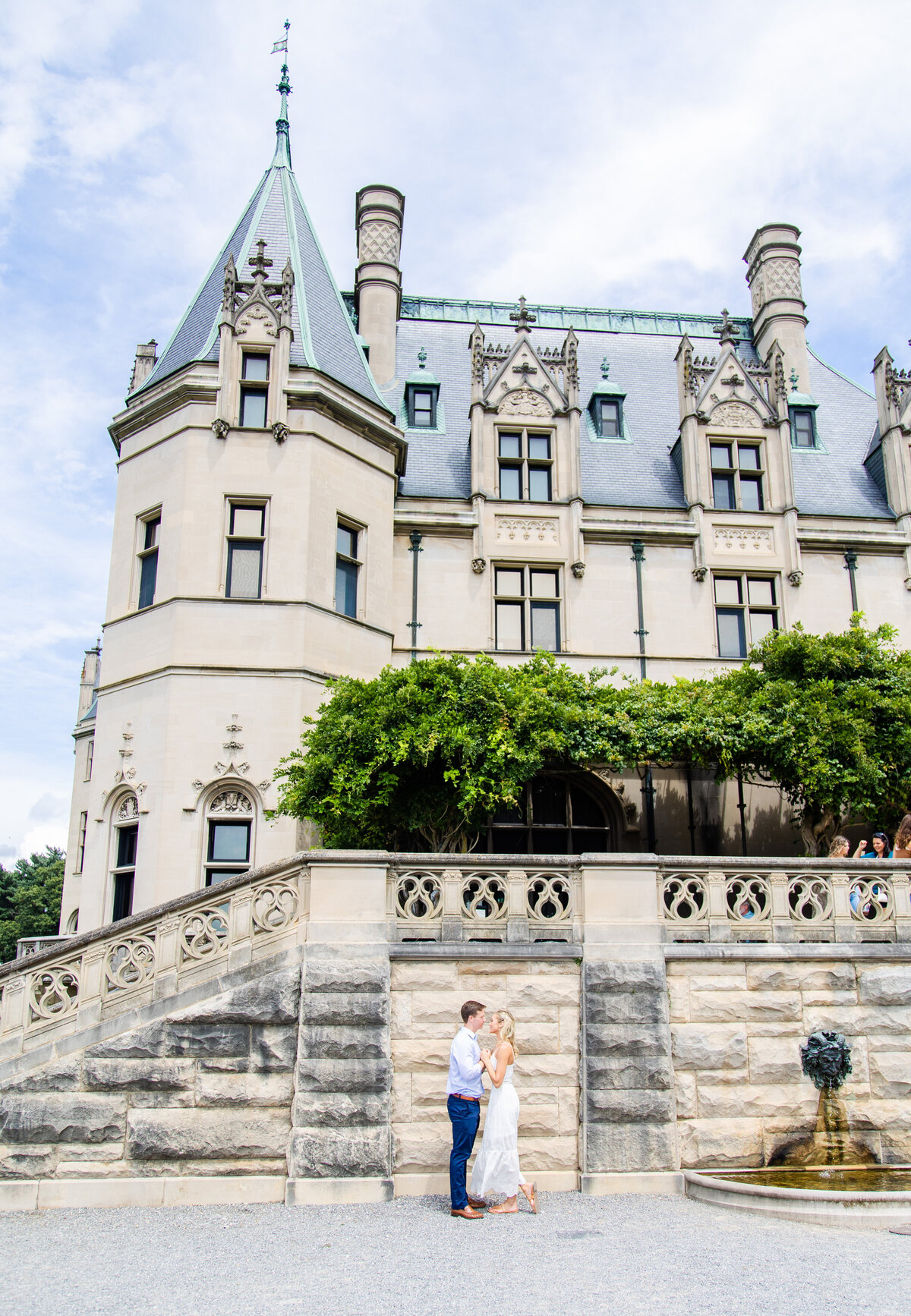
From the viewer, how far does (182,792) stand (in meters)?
15.8

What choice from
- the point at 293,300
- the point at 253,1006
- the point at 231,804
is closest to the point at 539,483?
the point at 293,300

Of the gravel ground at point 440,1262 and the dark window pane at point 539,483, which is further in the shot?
the dark window pane at point 539,483

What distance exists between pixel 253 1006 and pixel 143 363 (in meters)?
15.1

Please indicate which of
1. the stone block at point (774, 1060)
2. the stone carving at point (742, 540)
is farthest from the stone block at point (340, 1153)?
the stone carving at point (742, 540)

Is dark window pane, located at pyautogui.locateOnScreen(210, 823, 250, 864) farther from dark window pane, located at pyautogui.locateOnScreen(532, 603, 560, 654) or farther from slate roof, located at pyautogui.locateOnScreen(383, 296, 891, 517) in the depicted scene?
slate roof, located at pyautogui.locateOnScreen(383, 296, 891, 517)

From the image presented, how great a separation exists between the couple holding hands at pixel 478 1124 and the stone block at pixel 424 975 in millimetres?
1151

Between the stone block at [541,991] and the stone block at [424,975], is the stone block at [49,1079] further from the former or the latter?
the stone block at [541,991]

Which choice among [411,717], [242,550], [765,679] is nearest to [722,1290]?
[411,717]

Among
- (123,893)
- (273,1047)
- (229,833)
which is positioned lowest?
(273,1047)

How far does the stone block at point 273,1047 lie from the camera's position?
9.77 meters

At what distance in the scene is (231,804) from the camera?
15961mm

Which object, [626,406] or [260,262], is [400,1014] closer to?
[260,262]

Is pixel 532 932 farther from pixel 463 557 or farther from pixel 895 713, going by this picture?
pixel 463 557

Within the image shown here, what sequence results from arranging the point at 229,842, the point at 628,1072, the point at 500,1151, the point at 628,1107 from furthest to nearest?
1. the point at 229,842
2. the point at 628,1072
3. the point at 628,1107
4. the point at 500,1151
